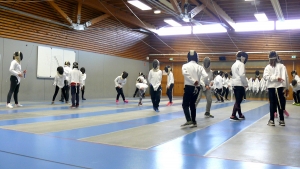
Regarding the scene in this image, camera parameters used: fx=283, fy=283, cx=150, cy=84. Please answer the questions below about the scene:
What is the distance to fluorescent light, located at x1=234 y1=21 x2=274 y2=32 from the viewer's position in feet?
64.7

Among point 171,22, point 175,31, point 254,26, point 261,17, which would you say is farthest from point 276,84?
point 175,31

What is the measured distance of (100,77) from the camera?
18.4 m

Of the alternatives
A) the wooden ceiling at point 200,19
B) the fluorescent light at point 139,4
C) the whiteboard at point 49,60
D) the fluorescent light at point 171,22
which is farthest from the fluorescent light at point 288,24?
the whiteboard at point 49,60

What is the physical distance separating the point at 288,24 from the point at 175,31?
799cm

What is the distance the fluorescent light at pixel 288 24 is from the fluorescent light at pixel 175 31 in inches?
245

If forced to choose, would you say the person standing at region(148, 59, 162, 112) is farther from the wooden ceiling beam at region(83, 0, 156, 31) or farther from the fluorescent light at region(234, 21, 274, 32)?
the fluorescent light at region(234, 21, 274, 32)

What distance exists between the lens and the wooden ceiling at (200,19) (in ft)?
49.8

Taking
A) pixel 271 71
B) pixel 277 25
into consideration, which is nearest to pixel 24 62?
pixel 271 71

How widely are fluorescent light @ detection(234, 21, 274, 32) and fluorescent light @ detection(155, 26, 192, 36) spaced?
3.60 m

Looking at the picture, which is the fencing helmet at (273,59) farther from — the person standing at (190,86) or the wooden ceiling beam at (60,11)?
the wooden ceiling beam at (60,11)

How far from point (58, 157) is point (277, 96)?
465 centimetres

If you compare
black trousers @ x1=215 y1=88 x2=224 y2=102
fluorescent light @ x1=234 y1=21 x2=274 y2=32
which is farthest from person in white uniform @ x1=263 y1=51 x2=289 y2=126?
fluorescent light @ x1=234 y1=21 x2=274 y2=32

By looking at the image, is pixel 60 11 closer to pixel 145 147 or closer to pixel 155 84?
pixel 155 84

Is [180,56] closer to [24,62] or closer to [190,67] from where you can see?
[24,62]
